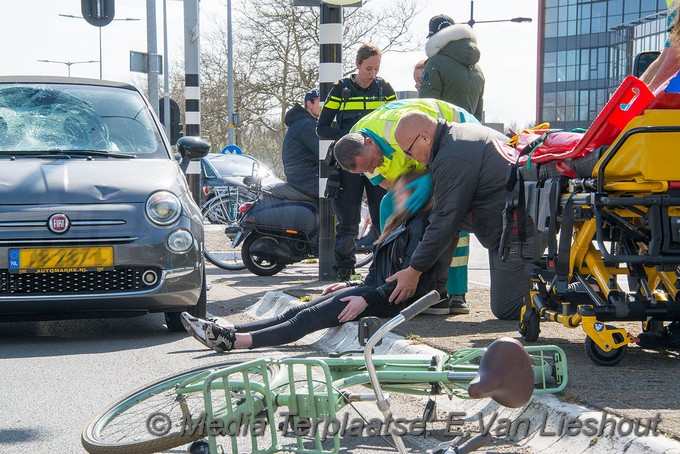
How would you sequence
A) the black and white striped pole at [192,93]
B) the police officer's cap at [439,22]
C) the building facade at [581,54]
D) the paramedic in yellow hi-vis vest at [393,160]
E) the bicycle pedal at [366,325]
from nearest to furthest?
the bicycle pedal at [366,325], the paramedic in yellow hi-vis vest at [393,160], the police officer's cap at [439,22], the black and white striped pole at [192,93], the building facade at [581,54]

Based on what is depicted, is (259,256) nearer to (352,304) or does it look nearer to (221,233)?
(352,304)

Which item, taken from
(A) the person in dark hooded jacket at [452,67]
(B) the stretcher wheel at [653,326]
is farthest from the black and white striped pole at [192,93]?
(B) the stretcher wheel at [653,326]

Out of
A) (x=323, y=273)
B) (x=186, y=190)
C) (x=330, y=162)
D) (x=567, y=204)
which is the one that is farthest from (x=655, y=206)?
(x=323, y=273)

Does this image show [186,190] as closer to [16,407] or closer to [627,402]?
[16,407]

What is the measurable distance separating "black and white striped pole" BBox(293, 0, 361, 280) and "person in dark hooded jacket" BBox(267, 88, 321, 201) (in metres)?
0.76

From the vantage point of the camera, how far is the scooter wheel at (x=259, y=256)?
11.1 meters

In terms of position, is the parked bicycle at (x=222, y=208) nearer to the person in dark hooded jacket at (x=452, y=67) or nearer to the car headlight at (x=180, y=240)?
the person in dark hooded jacket at (x=452, y=67)

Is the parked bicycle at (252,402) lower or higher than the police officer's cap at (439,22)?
lower

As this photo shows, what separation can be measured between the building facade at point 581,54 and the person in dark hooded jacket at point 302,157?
60.5 meters

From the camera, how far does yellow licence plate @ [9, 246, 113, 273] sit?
22.7 feet

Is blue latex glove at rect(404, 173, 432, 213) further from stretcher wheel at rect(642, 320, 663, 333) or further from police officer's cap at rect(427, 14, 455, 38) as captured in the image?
police officer's cap at rect(427, 14, 455, 38)

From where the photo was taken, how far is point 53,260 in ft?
22.7

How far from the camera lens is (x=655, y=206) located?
5035mm

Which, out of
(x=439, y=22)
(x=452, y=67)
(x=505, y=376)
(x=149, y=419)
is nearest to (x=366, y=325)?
(x=149, y=419)
